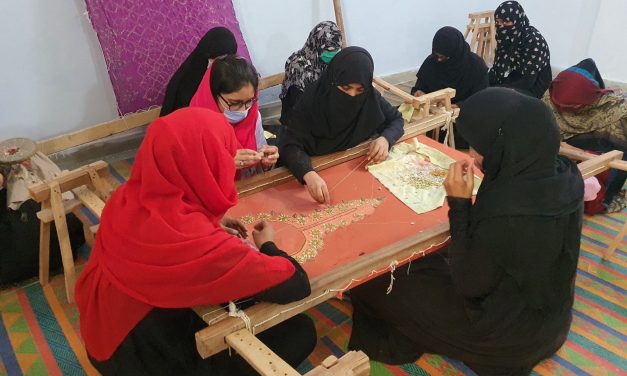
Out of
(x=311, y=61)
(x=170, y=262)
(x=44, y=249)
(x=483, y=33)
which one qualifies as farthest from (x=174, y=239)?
(x=483, y=33)

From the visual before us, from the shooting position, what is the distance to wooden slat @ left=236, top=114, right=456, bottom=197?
86.3 inches

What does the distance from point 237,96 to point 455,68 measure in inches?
94.4

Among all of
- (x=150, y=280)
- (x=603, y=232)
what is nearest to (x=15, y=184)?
(x=150, y=280)

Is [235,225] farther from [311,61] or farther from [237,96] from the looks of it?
[311,61]

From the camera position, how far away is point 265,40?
14.1ft

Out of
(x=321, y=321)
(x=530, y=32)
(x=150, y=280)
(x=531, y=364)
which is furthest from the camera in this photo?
(x=530, y=32)

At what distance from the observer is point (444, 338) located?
6.35 feet

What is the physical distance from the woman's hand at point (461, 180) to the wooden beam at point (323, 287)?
0.69ft

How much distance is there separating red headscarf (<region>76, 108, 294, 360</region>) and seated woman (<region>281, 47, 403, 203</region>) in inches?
34.2

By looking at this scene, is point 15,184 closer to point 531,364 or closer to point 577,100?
point 531,364

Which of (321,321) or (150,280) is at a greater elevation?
(150,280)

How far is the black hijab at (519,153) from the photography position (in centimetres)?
150

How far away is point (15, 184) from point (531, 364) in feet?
8.41

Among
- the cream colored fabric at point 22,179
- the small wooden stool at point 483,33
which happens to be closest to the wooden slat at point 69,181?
the cream colored fabric at point 22,179
